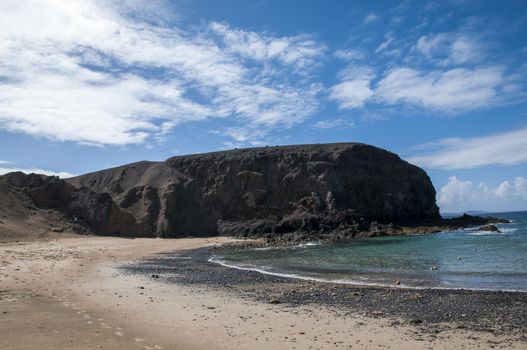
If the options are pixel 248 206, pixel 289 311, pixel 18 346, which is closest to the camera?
pixel 18 346

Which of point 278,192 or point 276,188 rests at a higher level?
point 276,188

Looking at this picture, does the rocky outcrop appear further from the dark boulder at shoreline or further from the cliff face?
the cliff face

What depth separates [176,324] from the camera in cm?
1009

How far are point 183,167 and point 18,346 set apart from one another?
7669 centimetres

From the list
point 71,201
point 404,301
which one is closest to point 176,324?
point 404,301

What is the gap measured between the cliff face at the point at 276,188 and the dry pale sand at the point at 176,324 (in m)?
52.5

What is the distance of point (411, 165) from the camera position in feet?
276

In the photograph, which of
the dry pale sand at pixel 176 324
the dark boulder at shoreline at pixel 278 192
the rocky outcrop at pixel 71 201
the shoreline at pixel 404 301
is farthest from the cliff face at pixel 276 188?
the dry pale sand at pixel 176 324

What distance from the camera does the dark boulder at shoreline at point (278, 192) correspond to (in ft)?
214

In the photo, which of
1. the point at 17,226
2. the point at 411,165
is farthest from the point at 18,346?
the point at 411,165

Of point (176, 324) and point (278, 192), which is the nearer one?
point (176, 324)

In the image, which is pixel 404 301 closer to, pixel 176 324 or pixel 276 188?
pixel 176 324

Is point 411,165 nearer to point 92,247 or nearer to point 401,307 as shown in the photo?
point 92,247

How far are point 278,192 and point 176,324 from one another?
68570 millimetres
